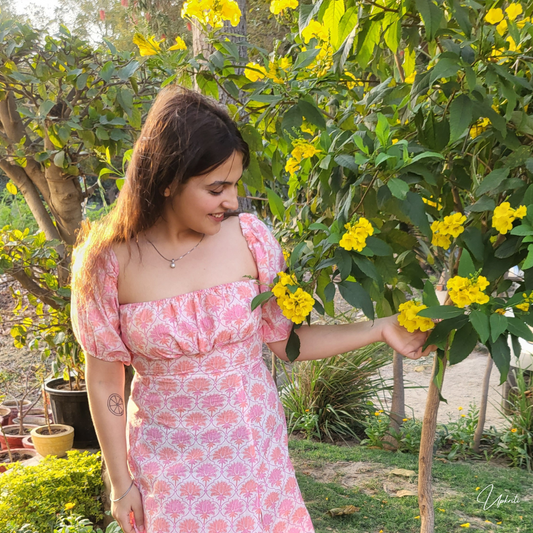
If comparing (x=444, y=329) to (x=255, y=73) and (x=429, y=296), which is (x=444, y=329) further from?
(x=255, y=73)

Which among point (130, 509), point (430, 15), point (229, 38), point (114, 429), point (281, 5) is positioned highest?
point (229, 38)

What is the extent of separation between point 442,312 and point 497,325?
0.28 ft

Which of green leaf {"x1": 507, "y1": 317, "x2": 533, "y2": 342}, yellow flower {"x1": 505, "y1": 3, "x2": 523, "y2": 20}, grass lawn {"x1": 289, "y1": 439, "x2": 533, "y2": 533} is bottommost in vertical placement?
grass lawn {"x1": 289, "y1": 439, "x2": 533, "y2": 533}

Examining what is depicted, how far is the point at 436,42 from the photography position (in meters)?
1.18

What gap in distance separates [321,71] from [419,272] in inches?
20.3

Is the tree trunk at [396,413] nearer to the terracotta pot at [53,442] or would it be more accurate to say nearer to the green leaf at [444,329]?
the terracotta pot at [53,442]

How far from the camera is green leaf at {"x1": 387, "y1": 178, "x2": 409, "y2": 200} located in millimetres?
Result: 943

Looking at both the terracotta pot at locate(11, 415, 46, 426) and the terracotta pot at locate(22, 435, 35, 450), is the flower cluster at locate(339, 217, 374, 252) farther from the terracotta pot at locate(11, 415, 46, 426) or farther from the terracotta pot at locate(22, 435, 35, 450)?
the terracotta pot at locate(11, 415, 46, 426)

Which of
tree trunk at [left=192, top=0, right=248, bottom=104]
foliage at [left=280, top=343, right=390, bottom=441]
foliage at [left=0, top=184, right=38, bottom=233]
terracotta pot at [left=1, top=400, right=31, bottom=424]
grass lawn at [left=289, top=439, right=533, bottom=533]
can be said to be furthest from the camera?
foliage at [left=0, top=184, right=38, bottom=233]

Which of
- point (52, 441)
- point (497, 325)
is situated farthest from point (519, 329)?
point (52, 441)

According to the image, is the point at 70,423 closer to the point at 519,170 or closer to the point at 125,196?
the point at 125,196

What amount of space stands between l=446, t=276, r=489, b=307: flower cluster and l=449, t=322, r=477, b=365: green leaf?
0.06 meters

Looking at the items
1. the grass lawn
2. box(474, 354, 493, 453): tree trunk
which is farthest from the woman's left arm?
box(474, 354, 493, 453): tree trunk

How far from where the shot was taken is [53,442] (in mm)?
3168
